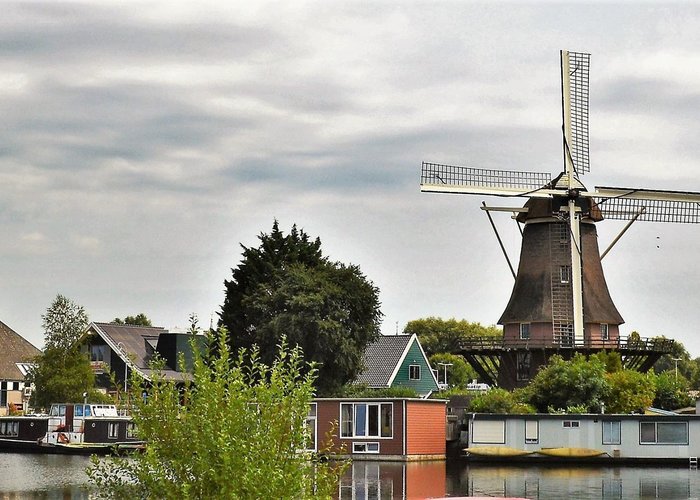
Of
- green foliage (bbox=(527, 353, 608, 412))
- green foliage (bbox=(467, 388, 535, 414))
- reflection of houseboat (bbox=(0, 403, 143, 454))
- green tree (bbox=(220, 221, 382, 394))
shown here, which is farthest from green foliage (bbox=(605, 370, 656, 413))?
reflection of houseboat (bbox=(0, 403, 143, 454))

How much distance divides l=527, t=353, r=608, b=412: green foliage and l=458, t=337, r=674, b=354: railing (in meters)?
3.39

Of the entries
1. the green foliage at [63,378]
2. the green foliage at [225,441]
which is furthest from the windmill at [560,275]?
the green foliage at [225,441]

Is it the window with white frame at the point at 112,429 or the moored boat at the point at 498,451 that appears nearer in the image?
the moored boat at the point at 498,451

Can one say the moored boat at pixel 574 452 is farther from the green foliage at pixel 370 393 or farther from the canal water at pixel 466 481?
the green foliage at pixel 370 393

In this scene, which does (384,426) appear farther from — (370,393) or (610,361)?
(610,361)

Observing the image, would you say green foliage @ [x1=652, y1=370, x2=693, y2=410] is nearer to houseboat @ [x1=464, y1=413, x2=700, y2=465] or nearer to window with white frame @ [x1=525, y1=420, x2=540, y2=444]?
houseboat @ [x1=464, y1=413, x2=700, y2=465]

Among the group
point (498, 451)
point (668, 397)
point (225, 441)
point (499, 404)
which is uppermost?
point (668, 397)

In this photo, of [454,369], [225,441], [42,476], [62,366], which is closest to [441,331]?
[454,369]

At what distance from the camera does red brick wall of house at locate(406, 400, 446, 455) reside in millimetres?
48188

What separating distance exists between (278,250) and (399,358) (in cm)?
1298

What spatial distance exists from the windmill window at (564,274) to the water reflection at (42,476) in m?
23.2

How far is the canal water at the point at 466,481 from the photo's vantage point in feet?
104

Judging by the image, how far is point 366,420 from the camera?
49.0m

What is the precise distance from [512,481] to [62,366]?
37187 mm
